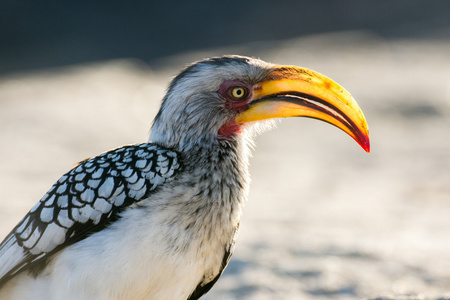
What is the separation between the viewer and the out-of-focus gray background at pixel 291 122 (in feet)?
21.0

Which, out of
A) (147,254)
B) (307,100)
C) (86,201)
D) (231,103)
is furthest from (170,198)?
(307,100)

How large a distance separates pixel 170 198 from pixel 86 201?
20.9 inches

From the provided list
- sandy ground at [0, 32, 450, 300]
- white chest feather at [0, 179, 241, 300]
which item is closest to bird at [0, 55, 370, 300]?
white chest feather at [0, 179, 241, 300]

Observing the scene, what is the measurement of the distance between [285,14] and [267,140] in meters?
10.4

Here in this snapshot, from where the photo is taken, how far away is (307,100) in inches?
160

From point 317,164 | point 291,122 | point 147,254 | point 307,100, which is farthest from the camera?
point 291,122

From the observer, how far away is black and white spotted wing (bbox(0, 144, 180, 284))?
12.6 feet

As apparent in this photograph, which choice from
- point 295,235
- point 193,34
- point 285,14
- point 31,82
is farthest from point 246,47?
point 295,235

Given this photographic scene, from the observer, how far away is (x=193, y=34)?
1938 centimetres

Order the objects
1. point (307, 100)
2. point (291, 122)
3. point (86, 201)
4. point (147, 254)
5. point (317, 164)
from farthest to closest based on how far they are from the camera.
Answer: point (291, 122) < point (317, 164) < point (307, 100) < point (86, 201) < point (147, 254)

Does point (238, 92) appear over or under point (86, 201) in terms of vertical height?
over

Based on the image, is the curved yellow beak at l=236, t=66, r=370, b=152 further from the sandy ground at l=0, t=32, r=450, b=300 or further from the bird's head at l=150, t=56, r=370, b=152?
the sandy ground at l=0, t=32, r=450, b=300

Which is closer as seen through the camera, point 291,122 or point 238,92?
point 238,92

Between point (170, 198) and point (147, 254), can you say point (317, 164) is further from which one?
point (147, 254)
